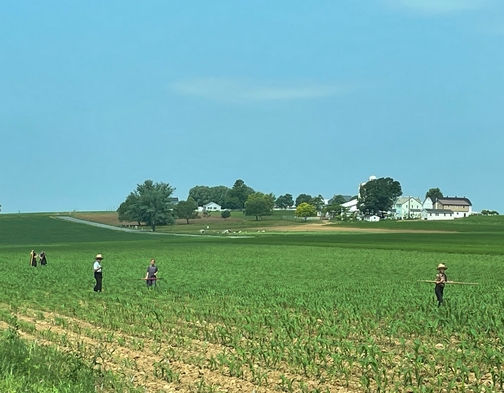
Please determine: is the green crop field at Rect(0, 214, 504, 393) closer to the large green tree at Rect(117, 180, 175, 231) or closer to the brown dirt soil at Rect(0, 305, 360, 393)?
the brown dirt soil at Rect(0, 305, 360, 393)

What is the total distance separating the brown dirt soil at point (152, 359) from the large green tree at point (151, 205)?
150 meters

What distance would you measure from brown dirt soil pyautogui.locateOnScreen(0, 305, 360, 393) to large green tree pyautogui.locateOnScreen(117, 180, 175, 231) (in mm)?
150219

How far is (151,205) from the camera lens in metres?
174

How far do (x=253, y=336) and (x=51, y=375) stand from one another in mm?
6090

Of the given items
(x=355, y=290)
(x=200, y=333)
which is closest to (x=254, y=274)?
(x=355, y=290)

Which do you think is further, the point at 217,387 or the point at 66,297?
the point at 66,297

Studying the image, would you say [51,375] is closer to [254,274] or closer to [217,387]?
[217,387]

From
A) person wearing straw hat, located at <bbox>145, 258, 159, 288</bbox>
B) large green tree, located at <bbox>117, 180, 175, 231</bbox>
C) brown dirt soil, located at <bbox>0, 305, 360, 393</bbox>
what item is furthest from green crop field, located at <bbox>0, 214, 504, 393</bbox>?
large green tree, located at <bbox>117, 180, 175, 231</bbox>

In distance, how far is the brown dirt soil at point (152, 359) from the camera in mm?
13547

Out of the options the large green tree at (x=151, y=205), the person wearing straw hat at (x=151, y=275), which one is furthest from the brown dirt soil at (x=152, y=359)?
the large green tree at (x=151, y=205)

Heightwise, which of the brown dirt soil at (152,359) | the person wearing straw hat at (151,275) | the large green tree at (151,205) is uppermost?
the large green tree at (151,205)

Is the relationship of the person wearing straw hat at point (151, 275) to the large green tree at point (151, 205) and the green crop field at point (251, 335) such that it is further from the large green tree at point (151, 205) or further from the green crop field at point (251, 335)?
the large green tree at point (151, 205)

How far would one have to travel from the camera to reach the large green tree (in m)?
174

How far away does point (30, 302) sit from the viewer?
27297 millimetres
